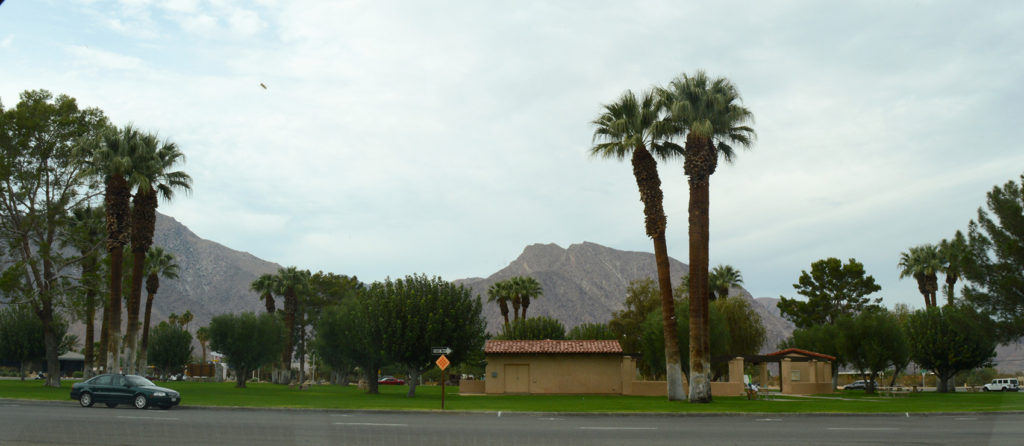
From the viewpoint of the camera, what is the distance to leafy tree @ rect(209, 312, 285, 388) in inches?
2859

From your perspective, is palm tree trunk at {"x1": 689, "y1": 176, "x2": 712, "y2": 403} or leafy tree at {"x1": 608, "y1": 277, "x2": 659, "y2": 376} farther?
leafy tree at {"x1": 608, "y1": 277, "x2": 659, "y2": 376}

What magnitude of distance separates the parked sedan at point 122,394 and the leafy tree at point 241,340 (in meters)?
43.1

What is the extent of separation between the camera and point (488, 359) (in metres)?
48.5

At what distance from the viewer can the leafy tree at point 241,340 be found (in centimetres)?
7262

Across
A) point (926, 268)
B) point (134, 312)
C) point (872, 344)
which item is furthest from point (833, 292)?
point (134, 312)

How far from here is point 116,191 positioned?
134 feet

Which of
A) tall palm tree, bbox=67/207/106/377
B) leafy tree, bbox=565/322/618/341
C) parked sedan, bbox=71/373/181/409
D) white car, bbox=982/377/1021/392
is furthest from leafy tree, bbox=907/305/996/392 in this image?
tall palm tree, bbox=67/207/106/377

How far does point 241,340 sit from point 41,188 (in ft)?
99.9

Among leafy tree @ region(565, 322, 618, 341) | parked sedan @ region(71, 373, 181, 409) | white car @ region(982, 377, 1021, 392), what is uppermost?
leafy tree @ region(565, 322, 618, 341)

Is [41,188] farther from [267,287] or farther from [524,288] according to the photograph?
[524,288]

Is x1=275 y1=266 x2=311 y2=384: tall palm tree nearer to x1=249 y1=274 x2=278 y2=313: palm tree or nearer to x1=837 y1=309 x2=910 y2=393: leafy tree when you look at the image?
x1=249 y1=274 x2=278 y2=313: palm tree

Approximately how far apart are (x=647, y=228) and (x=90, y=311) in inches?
1620

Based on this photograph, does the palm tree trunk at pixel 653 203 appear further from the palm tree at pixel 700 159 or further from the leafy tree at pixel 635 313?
the leafy tree at pixel 635 313

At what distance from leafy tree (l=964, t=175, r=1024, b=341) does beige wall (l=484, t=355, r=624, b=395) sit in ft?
80.1
